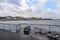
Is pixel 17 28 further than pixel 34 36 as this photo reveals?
Yes

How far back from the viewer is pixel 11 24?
3.71m

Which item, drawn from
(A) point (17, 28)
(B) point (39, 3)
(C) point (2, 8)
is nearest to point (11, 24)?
(A) point (17, 28)

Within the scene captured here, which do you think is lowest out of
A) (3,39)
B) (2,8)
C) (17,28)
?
(3,39)

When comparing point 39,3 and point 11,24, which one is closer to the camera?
point 39,3

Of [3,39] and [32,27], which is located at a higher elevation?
[32,27]

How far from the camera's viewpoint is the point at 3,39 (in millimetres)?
3354

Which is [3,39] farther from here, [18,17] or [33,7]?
[33,7]

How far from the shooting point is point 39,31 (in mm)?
3521

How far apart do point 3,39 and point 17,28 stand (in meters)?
0.62

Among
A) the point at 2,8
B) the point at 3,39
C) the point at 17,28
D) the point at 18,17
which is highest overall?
the point at 2,8

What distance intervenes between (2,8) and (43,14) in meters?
1.25

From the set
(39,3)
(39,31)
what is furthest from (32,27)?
(39,3)

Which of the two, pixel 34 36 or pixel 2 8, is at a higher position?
pixel 2 8

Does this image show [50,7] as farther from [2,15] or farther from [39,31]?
[2,15]
